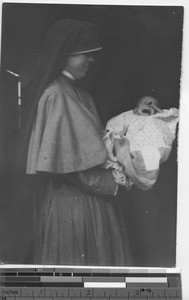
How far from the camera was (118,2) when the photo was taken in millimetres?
975

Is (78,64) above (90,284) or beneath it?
above

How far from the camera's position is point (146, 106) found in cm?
96

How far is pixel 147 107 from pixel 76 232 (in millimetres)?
299

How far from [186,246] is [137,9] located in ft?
1.67

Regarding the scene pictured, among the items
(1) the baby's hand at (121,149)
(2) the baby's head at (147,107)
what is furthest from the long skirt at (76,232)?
(2) the baby's head at (147,107)

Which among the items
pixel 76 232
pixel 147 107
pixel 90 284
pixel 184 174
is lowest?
pixel 90 284

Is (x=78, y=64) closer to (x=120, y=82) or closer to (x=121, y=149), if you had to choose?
(x=120, y=82)

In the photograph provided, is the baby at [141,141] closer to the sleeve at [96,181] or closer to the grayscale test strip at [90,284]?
the sleeve at [96,181]

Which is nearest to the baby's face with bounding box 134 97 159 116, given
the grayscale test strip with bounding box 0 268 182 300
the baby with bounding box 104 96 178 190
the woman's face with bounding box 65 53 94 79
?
the baby with bounding box 104 96 178 190

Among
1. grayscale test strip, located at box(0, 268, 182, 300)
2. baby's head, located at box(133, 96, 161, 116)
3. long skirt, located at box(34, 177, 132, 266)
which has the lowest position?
grayscale test strip, located at box(0, 268, 182, 300)

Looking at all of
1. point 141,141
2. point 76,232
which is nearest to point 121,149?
point 141,141

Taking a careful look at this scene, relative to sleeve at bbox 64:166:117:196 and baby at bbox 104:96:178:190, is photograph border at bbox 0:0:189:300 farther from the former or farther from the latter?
sleeve at bbox 64:166:117:196

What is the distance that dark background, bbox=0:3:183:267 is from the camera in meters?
0.95

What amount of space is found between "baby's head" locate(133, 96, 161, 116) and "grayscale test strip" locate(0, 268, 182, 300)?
327 millimetres
